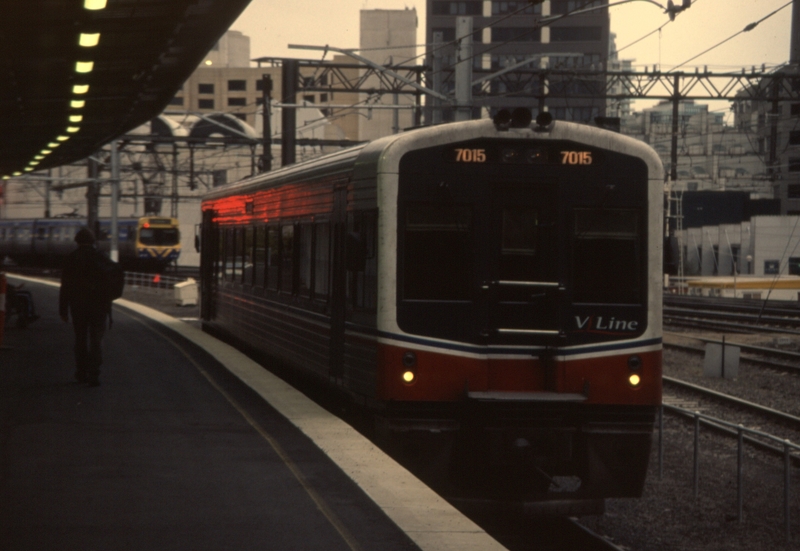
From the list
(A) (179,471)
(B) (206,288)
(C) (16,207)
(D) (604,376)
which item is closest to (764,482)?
(D) (604,376)

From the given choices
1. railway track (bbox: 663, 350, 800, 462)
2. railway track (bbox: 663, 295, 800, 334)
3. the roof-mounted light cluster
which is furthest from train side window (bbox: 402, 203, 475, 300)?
railway track (bbox: 663, 295, 800, 334)

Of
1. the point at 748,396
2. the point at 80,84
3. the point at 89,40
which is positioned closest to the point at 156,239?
the point at 80,84

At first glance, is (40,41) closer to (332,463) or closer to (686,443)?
(332,463)

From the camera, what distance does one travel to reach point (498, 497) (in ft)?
31.2

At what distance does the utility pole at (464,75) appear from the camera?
1889 cm

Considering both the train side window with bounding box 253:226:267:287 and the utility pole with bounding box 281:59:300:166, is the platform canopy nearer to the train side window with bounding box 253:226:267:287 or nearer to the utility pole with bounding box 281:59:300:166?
the train side window with bounding box 253:226:267:287

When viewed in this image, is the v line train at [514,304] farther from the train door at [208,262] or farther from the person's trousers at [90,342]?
the train door at [208,262]

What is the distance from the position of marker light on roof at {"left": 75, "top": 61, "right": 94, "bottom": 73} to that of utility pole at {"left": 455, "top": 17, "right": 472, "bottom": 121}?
579 centimetres

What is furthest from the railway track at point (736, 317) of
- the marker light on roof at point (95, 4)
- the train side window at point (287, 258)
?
the marker light on roof at point (95, 4)

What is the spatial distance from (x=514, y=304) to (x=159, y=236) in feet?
163

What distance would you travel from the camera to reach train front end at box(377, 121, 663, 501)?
945cm

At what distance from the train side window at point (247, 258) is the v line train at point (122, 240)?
38.5m

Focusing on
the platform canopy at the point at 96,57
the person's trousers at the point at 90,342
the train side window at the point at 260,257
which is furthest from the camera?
the train side window at the point at 260,257

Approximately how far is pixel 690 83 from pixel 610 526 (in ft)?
98.0
